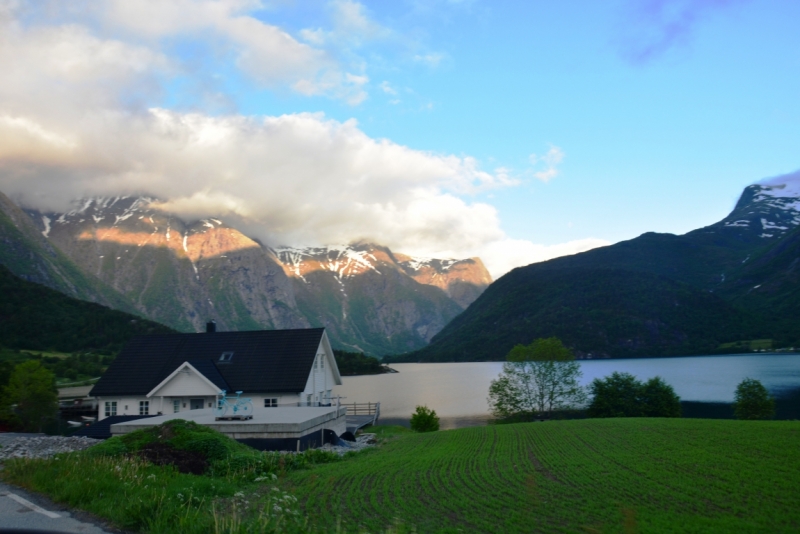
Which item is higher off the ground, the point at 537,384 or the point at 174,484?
the point at 174,484

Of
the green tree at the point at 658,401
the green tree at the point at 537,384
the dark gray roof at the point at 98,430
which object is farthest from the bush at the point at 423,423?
the dark gray roof at the point at 98,430

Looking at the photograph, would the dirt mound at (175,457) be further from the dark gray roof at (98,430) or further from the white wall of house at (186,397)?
the dark gray roof at (98,430)

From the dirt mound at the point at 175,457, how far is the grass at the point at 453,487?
323mm

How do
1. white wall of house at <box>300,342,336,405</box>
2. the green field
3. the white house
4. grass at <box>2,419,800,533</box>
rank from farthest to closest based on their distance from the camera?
white wall of house at <box>300,342,336,405</box>
the white house
the green field
grass at <box>2,419,800,533</box>

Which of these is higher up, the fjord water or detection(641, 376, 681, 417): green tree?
detection(641, 376, 681, 417): green tree

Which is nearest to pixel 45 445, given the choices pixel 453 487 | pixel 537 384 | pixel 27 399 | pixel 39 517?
pixel 39 517

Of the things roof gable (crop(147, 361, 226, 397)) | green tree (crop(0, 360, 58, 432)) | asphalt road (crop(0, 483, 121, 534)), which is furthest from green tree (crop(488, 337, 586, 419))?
asphalt road (crop(0, 483, 121, 534))

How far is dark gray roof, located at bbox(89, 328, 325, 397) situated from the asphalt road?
2229 cm

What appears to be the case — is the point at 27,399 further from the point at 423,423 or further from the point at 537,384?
the point at 537,384

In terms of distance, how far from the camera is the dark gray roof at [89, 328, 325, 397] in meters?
35.2

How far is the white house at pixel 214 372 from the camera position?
34.7 metres

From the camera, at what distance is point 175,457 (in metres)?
17.5

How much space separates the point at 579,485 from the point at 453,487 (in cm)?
318

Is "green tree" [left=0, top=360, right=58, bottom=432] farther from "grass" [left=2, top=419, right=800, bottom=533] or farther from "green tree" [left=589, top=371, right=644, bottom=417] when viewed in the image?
"green tree" [left=589, top=371, right=644, bottom=417]
